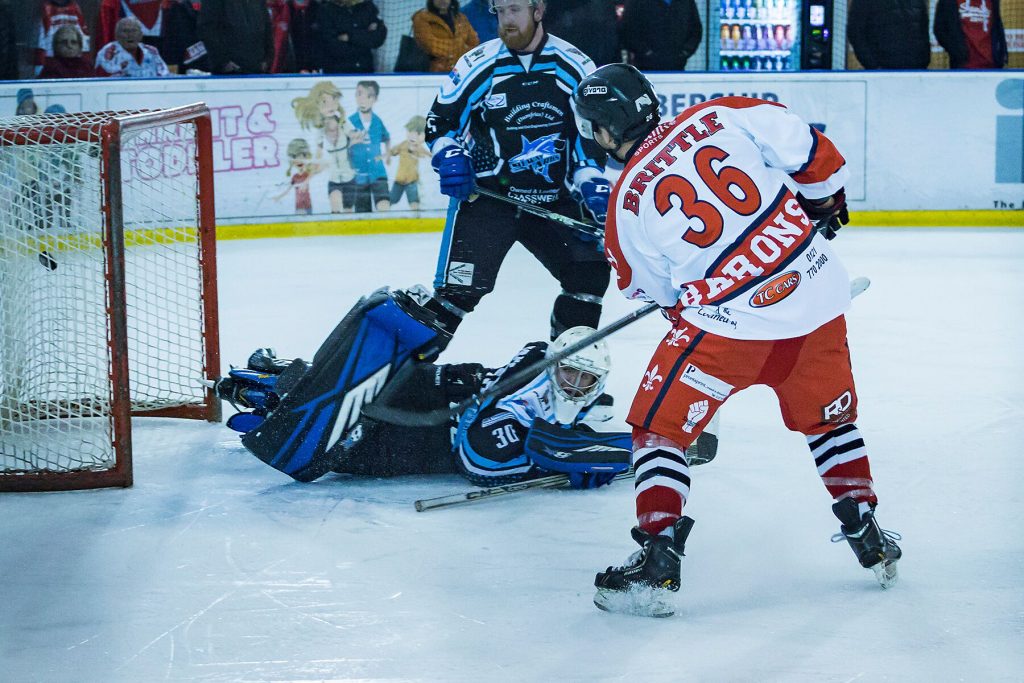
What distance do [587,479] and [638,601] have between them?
79 centimetres

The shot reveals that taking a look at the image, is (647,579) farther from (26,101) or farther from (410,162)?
(410,162)

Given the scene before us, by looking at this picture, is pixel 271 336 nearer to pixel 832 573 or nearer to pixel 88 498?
pixel 88 498

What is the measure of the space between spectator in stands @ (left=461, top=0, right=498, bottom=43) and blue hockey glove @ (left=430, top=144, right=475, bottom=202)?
15.8 feet

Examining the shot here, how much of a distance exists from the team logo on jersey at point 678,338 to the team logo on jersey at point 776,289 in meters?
0.13

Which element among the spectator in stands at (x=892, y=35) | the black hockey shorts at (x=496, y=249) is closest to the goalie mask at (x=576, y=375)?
the black hockey shorts at (x=496, y=249)

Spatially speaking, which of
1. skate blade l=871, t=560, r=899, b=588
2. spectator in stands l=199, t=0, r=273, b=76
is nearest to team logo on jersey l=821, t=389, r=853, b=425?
skate blade l=871, t=560, r=899, b=588

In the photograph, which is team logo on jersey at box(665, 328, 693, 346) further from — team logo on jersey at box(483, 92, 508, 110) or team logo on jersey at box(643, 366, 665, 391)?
team logo on jersey at box(483, 92, 508, 110)

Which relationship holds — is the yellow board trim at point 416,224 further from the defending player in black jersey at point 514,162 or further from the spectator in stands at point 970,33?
the defending player in black jersey at point 514,162

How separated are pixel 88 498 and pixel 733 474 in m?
1.63

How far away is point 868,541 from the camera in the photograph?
8.16 feet

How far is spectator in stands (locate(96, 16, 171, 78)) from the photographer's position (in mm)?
7594

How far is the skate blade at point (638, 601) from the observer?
2400 millimetres

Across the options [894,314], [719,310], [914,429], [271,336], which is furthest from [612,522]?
[894,314]

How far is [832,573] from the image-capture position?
8.67 ft
